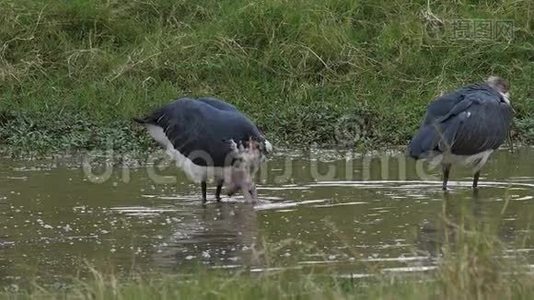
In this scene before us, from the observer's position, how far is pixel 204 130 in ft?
27.3

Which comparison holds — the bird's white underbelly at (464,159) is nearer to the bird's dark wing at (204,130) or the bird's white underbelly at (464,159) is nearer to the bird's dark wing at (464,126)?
the bird's dark wing at (464,126)

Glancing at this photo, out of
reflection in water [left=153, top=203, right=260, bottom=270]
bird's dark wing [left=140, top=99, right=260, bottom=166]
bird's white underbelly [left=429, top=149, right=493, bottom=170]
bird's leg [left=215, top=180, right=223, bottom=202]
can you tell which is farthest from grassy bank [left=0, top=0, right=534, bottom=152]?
reflection in water [left=153, top=203, right=260, bottom=270]

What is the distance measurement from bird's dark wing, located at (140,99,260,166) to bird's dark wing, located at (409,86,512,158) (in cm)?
120

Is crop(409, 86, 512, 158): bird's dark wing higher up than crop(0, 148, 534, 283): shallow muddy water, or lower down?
higher up

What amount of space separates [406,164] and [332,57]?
8.11 feet

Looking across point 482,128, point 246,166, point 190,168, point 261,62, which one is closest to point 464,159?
point 482,128

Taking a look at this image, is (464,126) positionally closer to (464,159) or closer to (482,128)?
(482,128)

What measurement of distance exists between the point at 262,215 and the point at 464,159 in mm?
1733

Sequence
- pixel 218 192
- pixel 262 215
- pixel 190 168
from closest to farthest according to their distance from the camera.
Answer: pixel 262 215 < pixel 190 168 < pixel 218 192

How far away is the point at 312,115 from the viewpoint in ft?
35.4

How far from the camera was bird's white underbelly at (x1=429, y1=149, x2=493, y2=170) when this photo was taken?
869 centimetres

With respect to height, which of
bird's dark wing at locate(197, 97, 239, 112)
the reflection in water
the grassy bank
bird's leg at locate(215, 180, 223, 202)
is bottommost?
the reflection in water

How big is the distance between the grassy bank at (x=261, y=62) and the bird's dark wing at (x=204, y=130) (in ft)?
5.96

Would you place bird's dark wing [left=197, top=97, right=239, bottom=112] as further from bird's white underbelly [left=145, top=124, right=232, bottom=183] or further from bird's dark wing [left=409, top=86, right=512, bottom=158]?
bird's dark wing [left=409, top=86, right=512, bottom=158]
